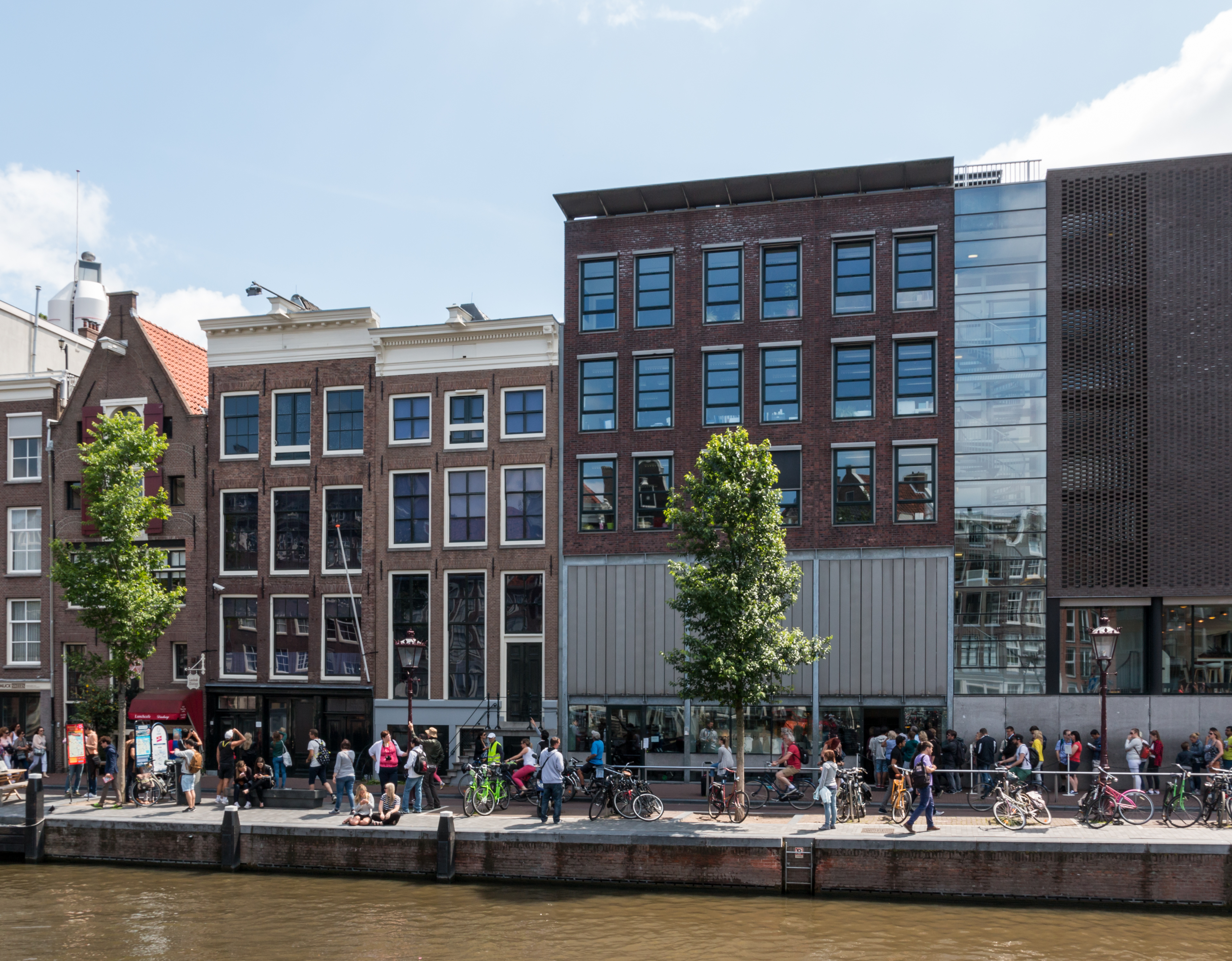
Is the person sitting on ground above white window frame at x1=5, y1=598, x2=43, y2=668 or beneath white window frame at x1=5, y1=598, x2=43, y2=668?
beneath

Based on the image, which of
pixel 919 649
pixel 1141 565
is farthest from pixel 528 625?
pixel 1141 565

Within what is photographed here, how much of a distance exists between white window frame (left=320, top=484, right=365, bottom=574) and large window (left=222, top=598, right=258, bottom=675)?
265 centimetres

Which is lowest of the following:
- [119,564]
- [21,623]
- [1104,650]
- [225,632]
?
[225,632]

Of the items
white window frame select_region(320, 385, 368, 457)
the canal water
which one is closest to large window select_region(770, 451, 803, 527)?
white window frame select_region(320, 385, 368, 457)

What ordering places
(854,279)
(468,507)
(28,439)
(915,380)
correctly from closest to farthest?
(915,380) < (854,279) < (468,507) < (28,439)

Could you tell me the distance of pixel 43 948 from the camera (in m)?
18.5

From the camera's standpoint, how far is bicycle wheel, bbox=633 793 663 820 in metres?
24.5

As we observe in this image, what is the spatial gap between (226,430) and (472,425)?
858 centimetres

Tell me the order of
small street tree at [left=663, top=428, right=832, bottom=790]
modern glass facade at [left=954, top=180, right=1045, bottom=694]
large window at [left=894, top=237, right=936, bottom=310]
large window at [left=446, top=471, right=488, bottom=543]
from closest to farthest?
small street tree at [left=663, top=428, right=832, bottom=790] → modern glass facade at [left=954, top=180, right=1045, bottom=694] → large window at [left=894, top=237, right=936, bottom=310] → large window at [left=446, top=471, right=488, bottom=543]

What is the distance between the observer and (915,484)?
33.2 m

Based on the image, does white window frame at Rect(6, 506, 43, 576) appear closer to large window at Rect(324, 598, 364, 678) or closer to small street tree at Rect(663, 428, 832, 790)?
large window at Rect(324, 598, 364, 678)

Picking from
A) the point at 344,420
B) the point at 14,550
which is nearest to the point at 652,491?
the point at 344,420

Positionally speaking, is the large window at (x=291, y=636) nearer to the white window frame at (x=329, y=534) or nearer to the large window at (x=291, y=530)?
the large window at (x=291, y=530)

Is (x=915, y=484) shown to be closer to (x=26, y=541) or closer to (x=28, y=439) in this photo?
(x=26, y=541)
